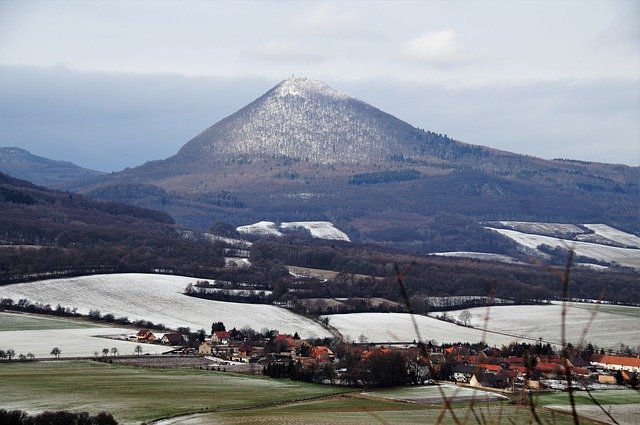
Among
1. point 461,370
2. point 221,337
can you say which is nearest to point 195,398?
point 461,370

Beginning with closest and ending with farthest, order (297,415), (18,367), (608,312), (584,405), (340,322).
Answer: (297,415) < (584,405) < (18,367) < (340,322) < (608,312)

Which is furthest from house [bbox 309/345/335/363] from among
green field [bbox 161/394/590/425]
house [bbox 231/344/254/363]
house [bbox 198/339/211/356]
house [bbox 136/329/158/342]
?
green field [bbox 161/394/590/425]

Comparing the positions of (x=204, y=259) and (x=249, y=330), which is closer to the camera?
(x=249, y=330)

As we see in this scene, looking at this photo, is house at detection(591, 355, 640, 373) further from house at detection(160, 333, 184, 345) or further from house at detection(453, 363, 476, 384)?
house at detection(160, 333, 184, 345)

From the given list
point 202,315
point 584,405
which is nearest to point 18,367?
point 584,405

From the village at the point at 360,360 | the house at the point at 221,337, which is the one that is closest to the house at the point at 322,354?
the village at the point at 360,360

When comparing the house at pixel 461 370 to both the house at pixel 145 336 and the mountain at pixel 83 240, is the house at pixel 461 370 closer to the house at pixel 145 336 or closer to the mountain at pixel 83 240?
the house at pixel 145 336

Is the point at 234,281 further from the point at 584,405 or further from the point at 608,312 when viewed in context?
the point at 584,405
